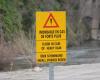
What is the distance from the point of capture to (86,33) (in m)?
51.5

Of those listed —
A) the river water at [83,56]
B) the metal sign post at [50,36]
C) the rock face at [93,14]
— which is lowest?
the metal sign post at [50,36]

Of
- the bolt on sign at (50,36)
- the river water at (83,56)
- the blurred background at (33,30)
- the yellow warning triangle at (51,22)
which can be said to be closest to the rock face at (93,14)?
the blurred background at (33,30)

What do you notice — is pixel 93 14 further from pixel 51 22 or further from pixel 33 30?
pixel 51 22

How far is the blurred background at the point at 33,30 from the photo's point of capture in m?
23.8

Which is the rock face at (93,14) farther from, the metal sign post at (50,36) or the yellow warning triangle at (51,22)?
the yellow warning triangle at (51,22)

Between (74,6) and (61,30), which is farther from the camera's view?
(74,6)

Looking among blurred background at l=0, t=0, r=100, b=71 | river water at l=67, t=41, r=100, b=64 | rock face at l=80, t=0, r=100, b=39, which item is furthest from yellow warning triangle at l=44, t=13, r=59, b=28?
rock face at l=80, t=0, r=100, b=39

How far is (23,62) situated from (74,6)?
25.1 metres

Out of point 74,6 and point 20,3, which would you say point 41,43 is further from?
point 74,6

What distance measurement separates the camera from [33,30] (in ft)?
110

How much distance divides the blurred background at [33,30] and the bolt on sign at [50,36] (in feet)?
39.8

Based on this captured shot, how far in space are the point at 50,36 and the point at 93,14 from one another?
4487cm

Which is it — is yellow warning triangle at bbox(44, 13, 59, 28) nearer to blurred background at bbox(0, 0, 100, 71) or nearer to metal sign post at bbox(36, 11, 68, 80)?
metal sign post at bbox(36, 11, 68, 80)

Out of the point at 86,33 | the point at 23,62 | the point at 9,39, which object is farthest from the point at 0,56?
the point at 86,33
